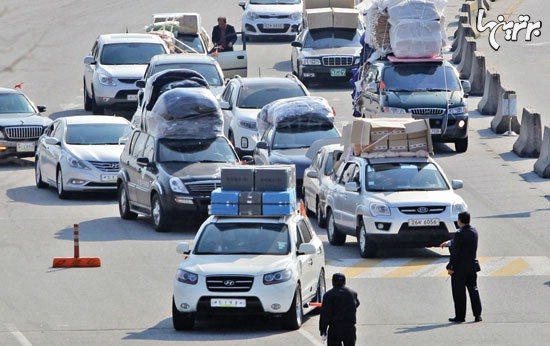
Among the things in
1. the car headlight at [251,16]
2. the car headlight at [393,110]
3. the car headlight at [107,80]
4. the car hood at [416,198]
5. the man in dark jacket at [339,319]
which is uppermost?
the man in dark jacket at [339,319]

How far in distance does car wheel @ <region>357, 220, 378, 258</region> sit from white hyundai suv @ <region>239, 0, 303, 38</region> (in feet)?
97.3

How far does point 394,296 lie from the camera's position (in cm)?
2045

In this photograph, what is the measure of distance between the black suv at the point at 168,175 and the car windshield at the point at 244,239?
6.99m

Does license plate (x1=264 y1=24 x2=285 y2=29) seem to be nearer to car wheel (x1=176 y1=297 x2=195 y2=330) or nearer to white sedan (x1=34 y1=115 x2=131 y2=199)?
white sedan (x1=34 y1=115 x2=131 y2=199)

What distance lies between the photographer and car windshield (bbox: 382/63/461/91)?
115 feet

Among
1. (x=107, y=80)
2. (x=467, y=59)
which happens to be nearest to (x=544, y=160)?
(x=107, y=80)

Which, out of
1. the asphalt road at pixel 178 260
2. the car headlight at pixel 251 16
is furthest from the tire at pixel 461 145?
the car headlight at pixel 251 16

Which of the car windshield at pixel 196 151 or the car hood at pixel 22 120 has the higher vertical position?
the car windshield at pixel 196 151

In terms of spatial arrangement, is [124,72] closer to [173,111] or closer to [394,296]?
[173,111]

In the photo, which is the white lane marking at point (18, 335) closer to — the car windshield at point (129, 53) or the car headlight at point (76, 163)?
the car headlight at point (76, 163)

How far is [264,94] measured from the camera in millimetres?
34906

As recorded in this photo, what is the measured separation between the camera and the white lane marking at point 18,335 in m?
17.3

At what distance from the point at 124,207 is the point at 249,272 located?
1054 centimetres

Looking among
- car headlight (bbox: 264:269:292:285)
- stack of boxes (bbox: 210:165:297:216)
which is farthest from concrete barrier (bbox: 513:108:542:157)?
car headlight (bbox: 264:269:292:285)
